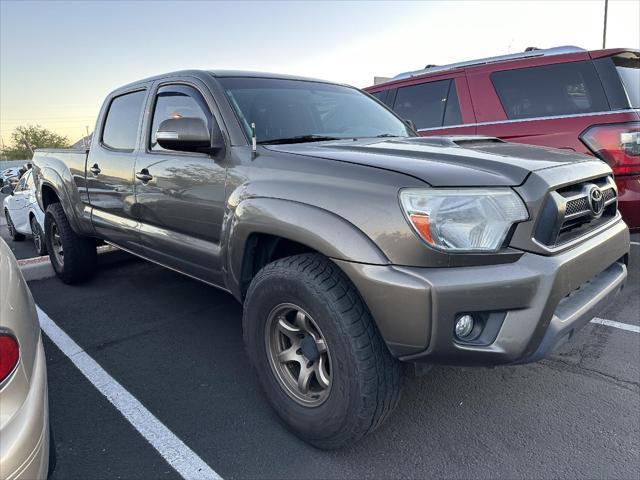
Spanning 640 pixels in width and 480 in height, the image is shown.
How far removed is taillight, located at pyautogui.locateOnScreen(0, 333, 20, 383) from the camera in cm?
152

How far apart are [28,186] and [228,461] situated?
22.4 feet

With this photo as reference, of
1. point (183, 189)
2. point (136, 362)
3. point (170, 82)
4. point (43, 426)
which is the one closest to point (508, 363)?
point (43, 426)

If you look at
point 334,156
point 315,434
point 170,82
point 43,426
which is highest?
point 170,82

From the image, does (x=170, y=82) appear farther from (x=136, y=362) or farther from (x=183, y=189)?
(x=136, y=362)

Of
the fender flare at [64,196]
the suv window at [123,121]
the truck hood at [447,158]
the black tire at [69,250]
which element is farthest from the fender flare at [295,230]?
the black tire at [69,250]

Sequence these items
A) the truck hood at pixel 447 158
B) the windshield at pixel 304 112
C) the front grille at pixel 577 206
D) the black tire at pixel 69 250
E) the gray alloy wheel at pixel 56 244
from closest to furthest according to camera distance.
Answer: the truck hood at pixel 447 158 < the front grille at pixel 577 206 < the windshield at pixel 304 112 < the black tire at pixel 69 250 < the gray alloy wheel at pixel 56 244

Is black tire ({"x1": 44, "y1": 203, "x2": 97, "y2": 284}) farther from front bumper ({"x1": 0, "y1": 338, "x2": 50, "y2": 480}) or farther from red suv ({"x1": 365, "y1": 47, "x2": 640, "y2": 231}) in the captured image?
red suv ({"x1": 365, "y1": 47, "x2": 640, "y2": 231})

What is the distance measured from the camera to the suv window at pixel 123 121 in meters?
3.72

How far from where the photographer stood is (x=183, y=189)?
2953 mm

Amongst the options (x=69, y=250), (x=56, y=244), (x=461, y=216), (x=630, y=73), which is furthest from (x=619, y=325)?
(x=56, y=244)

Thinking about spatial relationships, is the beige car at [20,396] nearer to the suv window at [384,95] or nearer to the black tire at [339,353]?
the black tire at [339,353]

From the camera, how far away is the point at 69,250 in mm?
4750

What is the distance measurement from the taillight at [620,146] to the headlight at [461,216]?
2.80 meters

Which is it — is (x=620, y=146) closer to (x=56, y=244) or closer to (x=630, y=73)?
(x=630, y=73)
